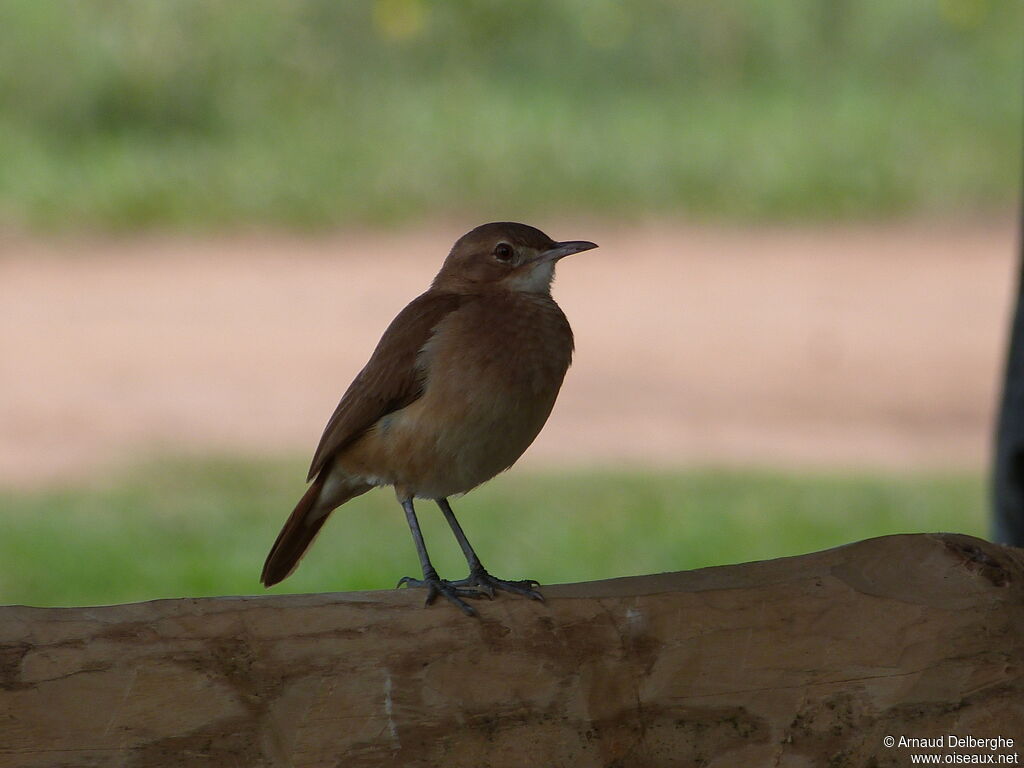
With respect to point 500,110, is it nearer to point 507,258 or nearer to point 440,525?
point 440,525

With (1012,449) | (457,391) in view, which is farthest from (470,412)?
(1012,449)

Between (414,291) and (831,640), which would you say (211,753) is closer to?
(831,640)

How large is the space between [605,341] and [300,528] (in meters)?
10.1

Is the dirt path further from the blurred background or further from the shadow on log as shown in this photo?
the shadow on log

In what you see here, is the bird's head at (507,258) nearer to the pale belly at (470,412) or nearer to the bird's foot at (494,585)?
the pale belly at (470,412)

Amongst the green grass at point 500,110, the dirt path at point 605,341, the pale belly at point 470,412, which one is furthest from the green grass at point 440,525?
the green grass at point 500,110

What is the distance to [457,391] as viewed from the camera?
3879 mm

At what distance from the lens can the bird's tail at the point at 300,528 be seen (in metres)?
4.20

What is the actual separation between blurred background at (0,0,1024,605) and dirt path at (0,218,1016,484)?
0.14 feet

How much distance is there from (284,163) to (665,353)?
515 centimetres

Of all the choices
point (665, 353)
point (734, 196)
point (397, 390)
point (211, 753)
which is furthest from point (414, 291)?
point (211, 753)

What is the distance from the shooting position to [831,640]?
11.1 ft

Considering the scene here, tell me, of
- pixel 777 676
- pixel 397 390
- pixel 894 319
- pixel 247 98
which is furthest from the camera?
pixel 247 98

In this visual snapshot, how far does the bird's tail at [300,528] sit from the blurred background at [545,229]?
373 cm
